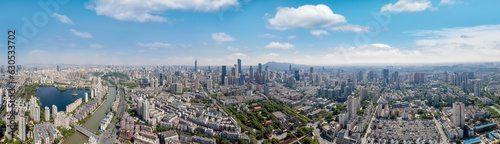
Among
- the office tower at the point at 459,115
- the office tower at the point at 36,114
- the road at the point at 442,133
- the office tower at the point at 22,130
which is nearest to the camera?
the office tower at the point at 22,130

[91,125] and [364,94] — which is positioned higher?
[364,94]

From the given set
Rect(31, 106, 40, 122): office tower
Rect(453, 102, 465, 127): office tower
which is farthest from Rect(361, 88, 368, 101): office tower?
Rect(31, 106, 40, 122): office tower

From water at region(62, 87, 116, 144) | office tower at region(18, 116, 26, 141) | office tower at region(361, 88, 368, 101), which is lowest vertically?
water at region(62, 87, 116, 144)

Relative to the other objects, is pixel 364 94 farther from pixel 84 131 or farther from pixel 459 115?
pixel 84 131

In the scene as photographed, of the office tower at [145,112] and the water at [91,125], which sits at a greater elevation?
the office tower at [145,112]

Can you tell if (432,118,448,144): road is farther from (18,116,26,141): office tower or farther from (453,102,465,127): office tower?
(18,116,26,141): office tower

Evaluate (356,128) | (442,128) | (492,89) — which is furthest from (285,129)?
(492,89)

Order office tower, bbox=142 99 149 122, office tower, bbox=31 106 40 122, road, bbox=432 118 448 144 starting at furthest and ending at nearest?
office tower, bbox=142 99 149 122 → office tower, bbox=31 106 40 122 → road, bbox=432 118 448 144

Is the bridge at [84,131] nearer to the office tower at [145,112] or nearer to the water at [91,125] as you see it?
the water at [91,125]

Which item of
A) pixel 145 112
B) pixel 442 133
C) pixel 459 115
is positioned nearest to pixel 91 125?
pixel 145 112

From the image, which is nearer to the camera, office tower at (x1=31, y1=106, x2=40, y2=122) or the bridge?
the bridge

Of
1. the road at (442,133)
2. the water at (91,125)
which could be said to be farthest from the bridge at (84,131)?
the road at (442,133)
